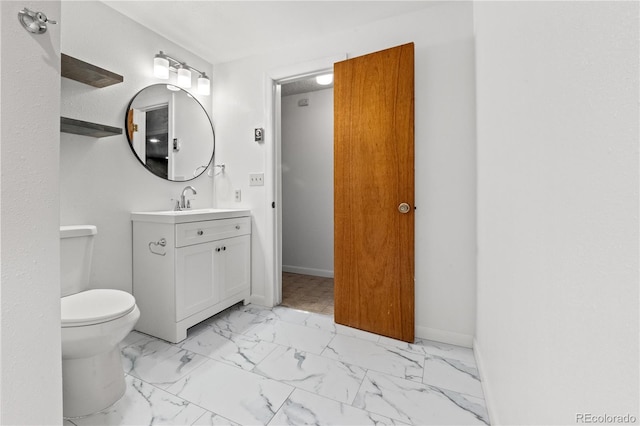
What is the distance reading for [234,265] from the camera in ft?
7.10

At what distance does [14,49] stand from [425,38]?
1972 millimetres

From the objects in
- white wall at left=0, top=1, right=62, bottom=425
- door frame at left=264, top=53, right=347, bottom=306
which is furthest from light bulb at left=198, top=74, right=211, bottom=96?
white wall at left=0, top=1, right=62, bottom=425

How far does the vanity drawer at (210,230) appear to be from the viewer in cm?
173

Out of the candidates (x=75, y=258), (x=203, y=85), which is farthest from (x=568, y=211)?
(x=203, y=85)

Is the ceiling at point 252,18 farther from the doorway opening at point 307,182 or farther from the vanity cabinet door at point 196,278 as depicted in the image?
the vanity cabinet door at point 196,278

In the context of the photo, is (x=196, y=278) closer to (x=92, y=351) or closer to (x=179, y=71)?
(x=92, y=351)

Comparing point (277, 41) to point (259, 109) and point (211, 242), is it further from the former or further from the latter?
point (211, 242)

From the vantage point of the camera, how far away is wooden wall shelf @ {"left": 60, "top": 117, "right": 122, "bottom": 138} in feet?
4.59

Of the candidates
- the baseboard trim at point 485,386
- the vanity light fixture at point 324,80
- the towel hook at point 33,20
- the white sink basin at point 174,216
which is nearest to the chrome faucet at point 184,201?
the white sink basin at point 174,216

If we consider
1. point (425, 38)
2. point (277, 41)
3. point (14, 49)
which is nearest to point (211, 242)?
point (14, 49)

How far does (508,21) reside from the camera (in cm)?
87

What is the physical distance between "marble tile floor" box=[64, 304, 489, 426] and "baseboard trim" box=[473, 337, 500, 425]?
0.03 meters

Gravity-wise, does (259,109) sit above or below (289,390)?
above

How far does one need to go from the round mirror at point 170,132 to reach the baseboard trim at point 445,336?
2.20 metres
